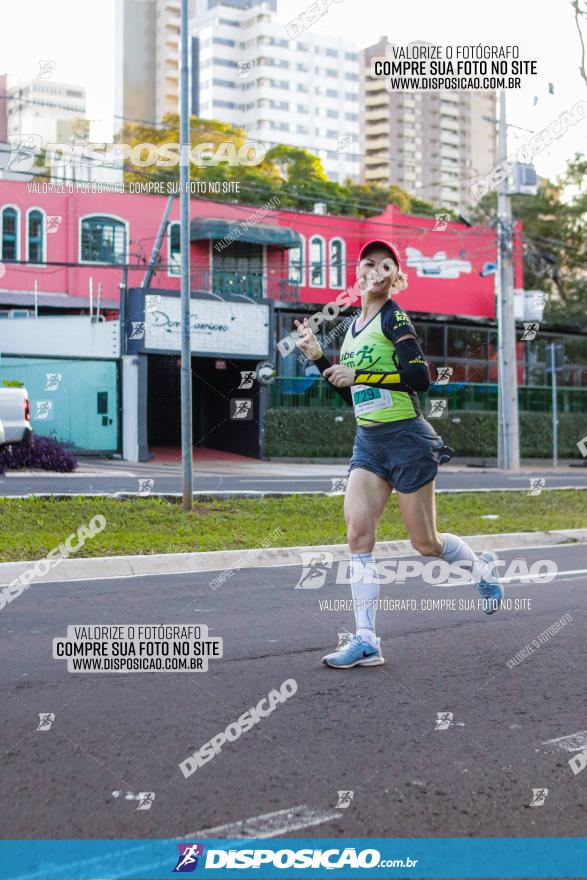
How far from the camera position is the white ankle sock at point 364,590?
5.34 metres

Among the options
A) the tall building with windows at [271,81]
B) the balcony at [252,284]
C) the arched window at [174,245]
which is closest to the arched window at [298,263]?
the balcony at [252,284]

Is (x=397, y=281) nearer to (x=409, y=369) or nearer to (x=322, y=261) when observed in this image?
(x=409, y=369)

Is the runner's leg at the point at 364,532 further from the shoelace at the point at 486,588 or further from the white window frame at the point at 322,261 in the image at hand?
the white window frame at the point at 322,261

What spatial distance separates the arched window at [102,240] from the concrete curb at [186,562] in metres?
24.8

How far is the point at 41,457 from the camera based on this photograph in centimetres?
2038

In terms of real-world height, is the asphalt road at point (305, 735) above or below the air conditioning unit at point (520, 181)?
below

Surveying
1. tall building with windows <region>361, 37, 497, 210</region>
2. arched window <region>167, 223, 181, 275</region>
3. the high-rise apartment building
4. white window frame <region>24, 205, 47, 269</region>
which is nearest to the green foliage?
arched window <region>167, 223, 181, 275</region>

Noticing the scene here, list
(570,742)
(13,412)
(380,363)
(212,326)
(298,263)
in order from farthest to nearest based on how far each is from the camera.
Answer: (298,263) → (212,326) → (13,412) → (380,363) → (570,742)

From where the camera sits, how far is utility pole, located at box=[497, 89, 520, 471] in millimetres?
27812

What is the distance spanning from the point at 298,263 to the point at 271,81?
327 ft

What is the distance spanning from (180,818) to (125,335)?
2605 cm

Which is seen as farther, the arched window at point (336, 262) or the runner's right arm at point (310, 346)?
the arched window at point (336, 262)

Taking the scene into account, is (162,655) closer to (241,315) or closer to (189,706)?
(189,706)

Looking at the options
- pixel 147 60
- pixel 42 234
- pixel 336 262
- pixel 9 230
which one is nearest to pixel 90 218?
pixel 42 234
